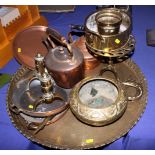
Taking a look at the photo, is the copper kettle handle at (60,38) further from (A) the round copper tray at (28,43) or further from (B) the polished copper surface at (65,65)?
(A) the round copper tray at (28,43)

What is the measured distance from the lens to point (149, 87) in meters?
1.29

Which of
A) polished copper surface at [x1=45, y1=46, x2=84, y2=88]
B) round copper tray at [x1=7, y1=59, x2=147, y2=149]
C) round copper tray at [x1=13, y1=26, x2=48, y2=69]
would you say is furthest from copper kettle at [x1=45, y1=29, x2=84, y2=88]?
round copper tray at [x1=13, y1=26, x2=48, y2=69]

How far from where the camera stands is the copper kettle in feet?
3.51

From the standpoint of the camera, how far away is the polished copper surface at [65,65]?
3.51 ft

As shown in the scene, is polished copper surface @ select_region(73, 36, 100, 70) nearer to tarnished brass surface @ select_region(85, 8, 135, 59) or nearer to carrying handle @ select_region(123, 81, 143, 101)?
tarnished brass surface @ select_region(85, 8, 135, 59)

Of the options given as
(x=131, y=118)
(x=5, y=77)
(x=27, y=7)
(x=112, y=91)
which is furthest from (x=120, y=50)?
(x=27, y=7)

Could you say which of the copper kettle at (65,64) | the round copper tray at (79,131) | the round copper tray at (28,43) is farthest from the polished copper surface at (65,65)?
the round copper tray at (28,43)

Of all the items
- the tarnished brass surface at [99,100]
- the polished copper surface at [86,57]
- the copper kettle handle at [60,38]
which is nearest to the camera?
the tarnished brass surface at [99,100]

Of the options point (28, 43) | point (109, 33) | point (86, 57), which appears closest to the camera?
point (109, 33)

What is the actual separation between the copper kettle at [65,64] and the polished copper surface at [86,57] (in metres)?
0.16

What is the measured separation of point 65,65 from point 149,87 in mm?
454

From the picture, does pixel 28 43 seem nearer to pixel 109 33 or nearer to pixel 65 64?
pixel 65 64

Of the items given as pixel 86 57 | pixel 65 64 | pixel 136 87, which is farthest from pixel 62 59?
pixel 136 87
